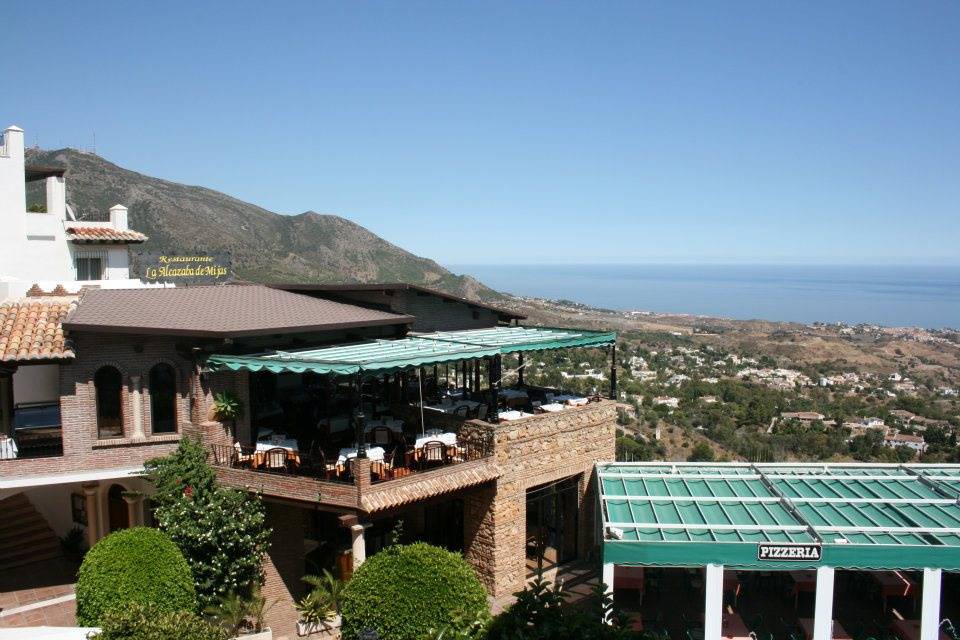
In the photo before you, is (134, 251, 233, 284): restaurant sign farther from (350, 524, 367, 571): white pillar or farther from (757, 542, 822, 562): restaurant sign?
(757, 542, 822, 562): restaurant sign

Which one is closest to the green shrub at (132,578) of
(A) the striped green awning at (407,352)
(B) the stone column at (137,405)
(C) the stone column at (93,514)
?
(B) the stone column at (137,405)

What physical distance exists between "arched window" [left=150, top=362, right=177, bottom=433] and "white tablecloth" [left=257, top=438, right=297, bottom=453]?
2227 mm

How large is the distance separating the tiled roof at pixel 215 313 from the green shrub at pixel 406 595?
6.22 metres

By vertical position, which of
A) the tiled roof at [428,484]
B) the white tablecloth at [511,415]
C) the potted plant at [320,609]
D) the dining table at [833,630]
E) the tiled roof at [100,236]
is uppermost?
the tiled roof at [100,236]

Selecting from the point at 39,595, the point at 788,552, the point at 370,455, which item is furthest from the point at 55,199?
the point at 788,552

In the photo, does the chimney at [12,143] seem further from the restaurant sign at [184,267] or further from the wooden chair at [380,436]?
the wooden chair at [380,436]

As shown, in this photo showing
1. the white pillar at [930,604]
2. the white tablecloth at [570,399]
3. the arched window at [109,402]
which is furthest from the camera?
the white tablecloth at [570,399]

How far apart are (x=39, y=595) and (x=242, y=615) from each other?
6.06 meters

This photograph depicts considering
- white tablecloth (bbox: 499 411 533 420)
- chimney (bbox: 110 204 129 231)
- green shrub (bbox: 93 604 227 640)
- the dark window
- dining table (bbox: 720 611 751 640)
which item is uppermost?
chimney (bbox: 110 204 129 231)

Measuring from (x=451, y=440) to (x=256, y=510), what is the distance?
15.1 feet

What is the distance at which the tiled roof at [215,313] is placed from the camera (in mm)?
16188

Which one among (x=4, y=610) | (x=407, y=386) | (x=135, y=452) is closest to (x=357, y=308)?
(x=407, y=386)

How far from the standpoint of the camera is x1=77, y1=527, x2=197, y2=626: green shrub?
1374 cm

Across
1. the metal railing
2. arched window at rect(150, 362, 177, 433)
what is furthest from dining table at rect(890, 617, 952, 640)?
the metal railing
